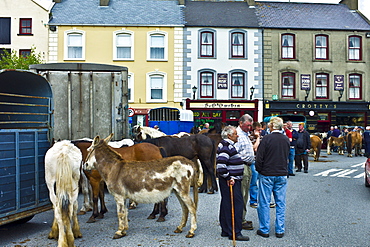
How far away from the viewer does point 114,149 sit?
8.70 m

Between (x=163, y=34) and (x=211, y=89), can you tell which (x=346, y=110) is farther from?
(x=163, y=34)

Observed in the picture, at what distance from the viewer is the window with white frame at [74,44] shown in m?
27.6

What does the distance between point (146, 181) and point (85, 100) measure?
5115 millimetres

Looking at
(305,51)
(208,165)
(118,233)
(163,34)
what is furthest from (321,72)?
(118,233)

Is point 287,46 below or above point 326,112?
above

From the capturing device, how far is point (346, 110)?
29625 mm

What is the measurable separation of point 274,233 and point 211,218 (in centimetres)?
152

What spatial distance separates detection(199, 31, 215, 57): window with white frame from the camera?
94.1ft

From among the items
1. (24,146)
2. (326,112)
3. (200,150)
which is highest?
(326,112)

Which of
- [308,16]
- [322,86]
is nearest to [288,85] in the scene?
[322,86]

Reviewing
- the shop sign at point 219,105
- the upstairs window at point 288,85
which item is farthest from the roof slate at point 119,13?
the upstairs window at point 288,85

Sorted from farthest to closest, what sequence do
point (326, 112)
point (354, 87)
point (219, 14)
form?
Result: 1. point (219, 14)
2. point (354, 87)
3. point (326, 112)

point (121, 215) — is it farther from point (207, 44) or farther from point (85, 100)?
point (207, 44)

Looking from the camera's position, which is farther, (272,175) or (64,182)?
(272,175)
